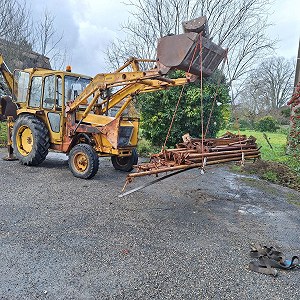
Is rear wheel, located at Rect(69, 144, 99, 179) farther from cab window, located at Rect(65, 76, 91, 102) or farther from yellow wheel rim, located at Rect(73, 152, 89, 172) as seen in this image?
cab window, located at Rect(65, 76, 91, 102)

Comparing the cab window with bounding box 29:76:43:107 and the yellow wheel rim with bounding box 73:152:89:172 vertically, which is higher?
the cab window with bounding box 29:76:43:107

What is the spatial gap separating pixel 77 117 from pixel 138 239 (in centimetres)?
465

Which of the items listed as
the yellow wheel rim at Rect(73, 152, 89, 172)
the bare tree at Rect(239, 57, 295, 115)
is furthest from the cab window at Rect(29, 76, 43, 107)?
the bare tree at Rect(239, 57, 295, 115)

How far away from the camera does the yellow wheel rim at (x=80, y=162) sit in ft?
24.8

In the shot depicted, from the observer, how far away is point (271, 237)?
177 inches

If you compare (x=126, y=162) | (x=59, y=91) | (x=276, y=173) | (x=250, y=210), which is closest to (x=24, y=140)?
(x=59, y=91)

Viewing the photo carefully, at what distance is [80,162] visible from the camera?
767 centimetres

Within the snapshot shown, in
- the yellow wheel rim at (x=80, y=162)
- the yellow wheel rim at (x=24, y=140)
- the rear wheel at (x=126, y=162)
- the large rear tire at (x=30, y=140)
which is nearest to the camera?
the yellow wheel rim at (x=80, y=162)

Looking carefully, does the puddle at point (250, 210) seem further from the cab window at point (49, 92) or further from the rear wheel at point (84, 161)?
the cab window at point (49, 92)

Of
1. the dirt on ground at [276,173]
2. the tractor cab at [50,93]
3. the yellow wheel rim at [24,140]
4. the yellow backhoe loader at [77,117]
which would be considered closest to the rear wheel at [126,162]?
the yellow backhoe loader at [77,117]

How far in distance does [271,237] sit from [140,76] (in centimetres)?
381

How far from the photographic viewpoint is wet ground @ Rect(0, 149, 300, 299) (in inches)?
120

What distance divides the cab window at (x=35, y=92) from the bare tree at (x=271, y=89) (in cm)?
3448

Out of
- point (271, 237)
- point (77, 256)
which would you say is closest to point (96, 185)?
point (77, 256)
